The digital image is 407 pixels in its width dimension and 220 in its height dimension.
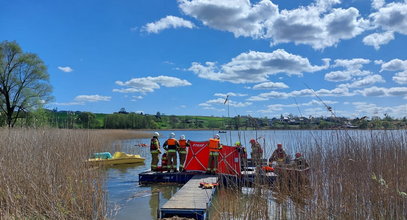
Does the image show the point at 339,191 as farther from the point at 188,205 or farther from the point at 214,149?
the point at 214,149

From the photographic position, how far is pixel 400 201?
527 cm

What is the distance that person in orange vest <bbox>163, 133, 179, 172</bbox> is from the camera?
46.6ft

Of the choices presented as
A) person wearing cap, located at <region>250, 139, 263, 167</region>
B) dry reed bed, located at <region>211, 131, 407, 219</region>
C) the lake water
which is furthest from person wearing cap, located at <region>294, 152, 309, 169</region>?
person wearing cap, located at <region>250, 139, 263, 167</region>

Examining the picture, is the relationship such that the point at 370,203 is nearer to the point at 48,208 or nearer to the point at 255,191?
the point at 255,191

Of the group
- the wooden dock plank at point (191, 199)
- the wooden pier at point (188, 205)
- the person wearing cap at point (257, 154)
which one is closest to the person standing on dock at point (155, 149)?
the wooden dock plank at point (191, 199)

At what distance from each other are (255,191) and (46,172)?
4.18m

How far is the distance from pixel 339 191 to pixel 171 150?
951 centimetres

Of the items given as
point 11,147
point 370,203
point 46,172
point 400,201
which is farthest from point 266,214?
point 11,147

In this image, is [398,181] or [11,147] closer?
[398,181]

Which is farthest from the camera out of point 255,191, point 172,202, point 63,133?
point 63,133

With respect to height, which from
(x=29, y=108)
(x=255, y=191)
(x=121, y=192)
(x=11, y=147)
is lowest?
(x=121, y=192)

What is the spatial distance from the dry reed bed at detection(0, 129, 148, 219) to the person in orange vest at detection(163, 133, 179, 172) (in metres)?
6.09

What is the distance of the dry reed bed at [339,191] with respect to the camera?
206 inches

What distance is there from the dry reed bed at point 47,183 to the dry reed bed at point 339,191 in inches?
107
